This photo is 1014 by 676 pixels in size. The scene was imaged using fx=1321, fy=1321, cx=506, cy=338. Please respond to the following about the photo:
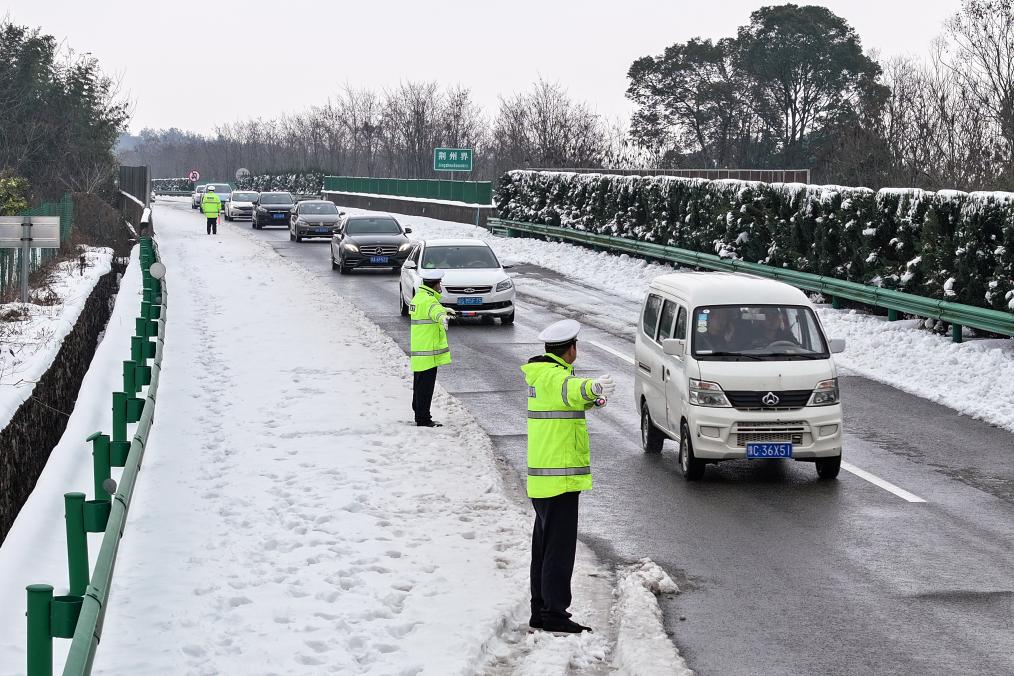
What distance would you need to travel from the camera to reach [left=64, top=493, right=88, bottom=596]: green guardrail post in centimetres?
753

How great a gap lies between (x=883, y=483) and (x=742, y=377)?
1.69 meters

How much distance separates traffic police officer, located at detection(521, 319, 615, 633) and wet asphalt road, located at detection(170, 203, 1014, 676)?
78 cm

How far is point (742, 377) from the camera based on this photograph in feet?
39.2

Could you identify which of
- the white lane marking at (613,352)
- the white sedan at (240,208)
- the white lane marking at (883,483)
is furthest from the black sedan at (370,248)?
the white sedan at (240,208)

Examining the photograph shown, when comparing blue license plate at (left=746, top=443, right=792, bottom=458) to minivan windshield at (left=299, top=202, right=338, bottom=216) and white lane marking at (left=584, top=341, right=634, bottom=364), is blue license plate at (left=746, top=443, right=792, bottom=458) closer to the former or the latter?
white lane marking at (left=584, top=341, right=634, bottom=364)

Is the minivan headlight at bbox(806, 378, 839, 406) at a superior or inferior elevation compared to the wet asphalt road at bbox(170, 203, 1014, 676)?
superior

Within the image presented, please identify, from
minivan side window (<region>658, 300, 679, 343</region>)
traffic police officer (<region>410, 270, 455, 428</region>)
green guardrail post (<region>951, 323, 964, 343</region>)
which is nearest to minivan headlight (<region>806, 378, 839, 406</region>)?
minivan side window (<region>658, 300, 679, 343</region>)

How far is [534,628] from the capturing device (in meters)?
8.02

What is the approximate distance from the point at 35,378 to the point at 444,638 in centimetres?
1028

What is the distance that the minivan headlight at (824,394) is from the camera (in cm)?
1200

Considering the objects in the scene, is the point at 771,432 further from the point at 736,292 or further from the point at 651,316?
the point at 651,316

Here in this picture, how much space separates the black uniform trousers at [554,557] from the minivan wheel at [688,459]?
411 centimetres

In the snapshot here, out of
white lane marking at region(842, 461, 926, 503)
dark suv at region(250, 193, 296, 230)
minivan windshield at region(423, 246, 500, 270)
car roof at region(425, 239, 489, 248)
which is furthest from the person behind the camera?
dark suv at region(250, 193, 296, 230)

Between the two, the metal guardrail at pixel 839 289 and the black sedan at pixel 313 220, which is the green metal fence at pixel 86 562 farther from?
the black sedan at pixel 313 220
